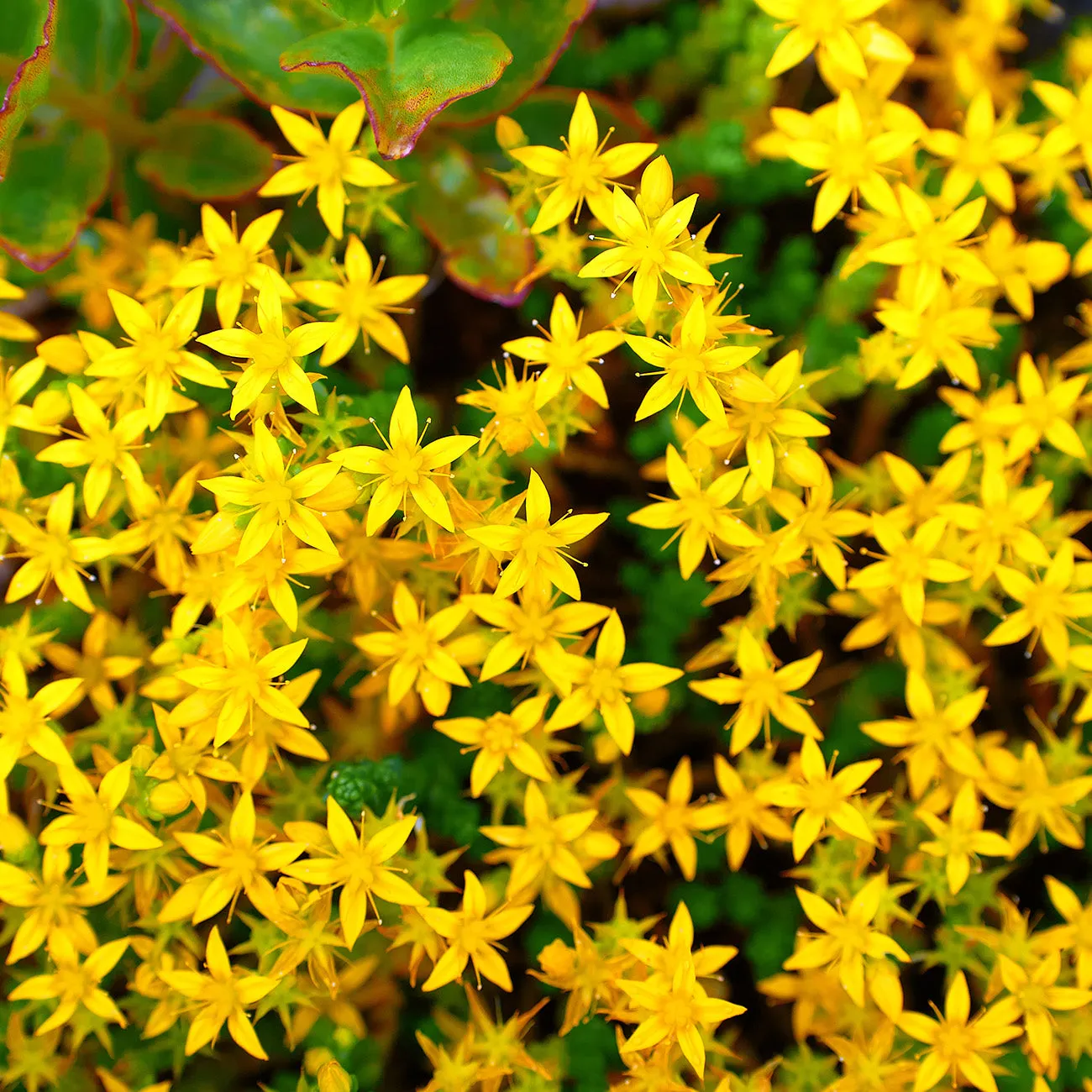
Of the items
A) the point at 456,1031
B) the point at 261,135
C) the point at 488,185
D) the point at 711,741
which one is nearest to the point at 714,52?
the point at 488,185

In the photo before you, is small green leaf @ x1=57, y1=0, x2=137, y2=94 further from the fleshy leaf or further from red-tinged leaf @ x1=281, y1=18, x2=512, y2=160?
red-tinged leaf @ x1=281, y1=18, x2=512, y2=160

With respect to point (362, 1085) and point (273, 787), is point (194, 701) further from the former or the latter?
point (362, 1085)

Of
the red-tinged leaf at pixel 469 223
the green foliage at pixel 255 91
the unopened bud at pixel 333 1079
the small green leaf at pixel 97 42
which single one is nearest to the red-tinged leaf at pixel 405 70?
the green foliage at pixel 255 91

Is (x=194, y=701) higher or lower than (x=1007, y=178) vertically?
lower

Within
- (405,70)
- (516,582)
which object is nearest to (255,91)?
(405,70)

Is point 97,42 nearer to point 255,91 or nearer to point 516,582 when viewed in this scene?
point 255,91

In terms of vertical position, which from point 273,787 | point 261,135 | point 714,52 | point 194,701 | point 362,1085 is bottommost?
point 362,1085

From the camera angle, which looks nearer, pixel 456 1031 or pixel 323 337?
pixel 323 337

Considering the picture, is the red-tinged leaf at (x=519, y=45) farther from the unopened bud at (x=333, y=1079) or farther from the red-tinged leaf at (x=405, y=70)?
the unopened bud at (x=333, y=1079)

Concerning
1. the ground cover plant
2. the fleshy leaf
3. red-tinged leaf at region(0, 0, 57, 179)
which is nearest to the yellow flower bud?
the ground cover plant
